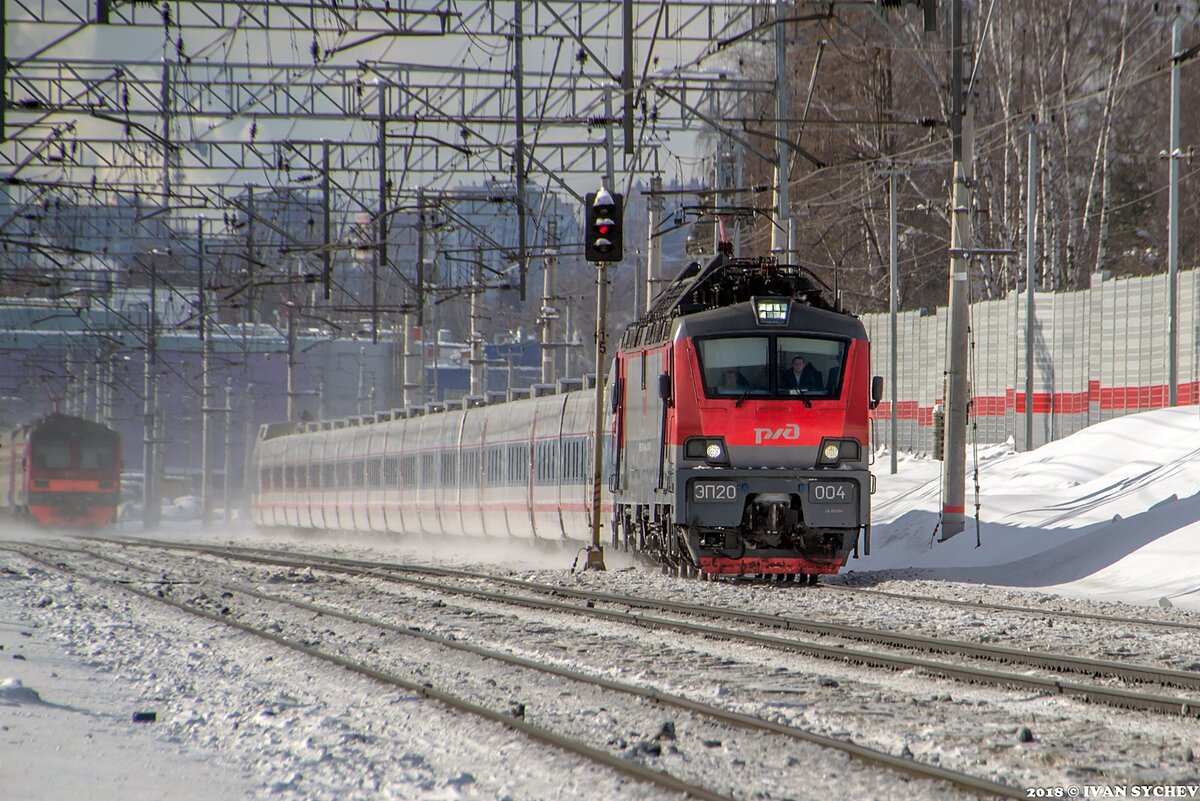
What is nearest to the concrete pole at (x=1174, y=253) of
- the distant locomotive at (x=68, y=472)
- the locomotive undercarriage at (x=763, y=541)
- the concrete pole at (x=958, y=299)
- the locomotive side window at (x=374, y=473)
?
the concrete pole at (x=958, y=299)

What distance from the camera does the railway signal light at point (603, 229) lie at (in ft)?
66.9

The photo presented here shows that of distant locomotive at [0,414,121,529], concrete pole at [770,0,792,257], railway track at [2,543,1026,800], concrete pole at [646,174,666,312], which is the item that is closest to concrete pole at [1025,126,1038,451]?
concrete pole at [770,0,792,257]

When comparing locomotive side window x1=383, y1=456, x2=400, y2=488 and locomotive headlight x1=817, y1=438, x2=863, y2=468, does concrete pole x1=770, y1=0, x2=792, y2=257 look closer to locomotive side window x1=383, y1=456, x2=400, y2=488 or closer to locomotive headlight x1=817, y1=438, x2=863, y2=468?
locomotive headlight x1=817, y1=438, x2=863, y2=468

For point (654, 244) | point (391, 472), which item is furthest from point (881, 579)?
point (391, 472)

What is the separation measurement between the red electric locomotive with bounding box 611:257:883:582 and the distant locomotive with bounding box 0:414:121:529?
3916 centimetres

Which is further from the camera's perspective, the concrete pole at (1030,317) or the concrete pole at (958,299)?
the concrete pole at (1030,317)

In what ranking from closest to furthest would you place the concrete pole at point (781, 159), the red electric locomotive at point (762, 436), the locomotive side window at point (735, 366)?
Result: the red electric locomotive at point (762, 436) → the locomotive side window at point (735, 366) → the concrete pole at point (781, 159)

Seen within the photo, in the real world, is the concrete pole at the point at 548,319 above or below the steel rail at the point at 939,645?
above

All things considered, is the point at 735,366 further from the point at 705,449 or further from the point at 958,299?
the point at 958,299

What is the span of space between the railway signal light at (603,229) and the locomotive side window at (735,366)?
2150mm

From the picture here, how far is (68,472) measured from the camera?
5453 cm

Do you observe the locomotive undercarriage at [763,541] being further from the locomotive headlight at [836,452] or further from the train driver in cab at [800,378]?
the train driver in cab at [800,378]

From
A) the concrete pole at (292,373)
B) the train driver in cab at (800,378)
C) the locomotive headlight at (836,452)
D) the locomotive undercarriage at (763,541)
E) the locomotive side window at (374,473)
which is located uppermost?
the concrete pole at (292,373)

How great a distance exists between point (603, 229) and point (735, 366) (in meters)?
2.86
